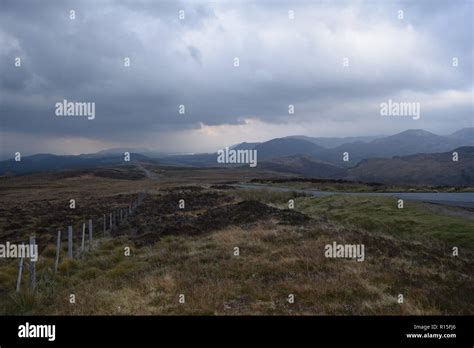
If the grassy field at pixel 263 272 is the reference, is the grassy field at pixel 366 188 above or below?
above

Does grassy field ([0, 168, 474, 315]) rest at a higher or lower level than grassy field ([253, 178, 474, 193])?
lower

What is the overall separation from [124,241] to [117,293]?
11981 mm

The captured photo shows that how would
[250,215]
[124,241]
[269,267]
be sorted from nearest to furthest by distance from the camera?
[269,267], [124,241], [250,215]

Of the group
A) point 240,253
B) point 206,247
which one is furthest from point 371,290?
point 206,247

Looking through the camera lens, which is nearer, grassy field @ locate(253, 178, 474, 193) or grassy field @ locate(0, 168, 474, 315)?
grassy field @ locate(0, 168, 474, 315)

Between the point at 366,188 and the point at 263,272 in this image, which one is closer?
the point at 263,272

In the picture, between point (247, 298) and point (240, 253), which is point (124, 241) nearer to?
point (240, 253)

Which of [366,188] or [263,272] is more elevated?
[366,188]

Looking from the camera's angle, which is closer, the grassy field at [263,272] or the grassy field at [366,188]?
the grassy field at [263,272]

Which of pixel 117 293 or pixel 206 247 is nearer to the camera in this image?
pixel 117 293
